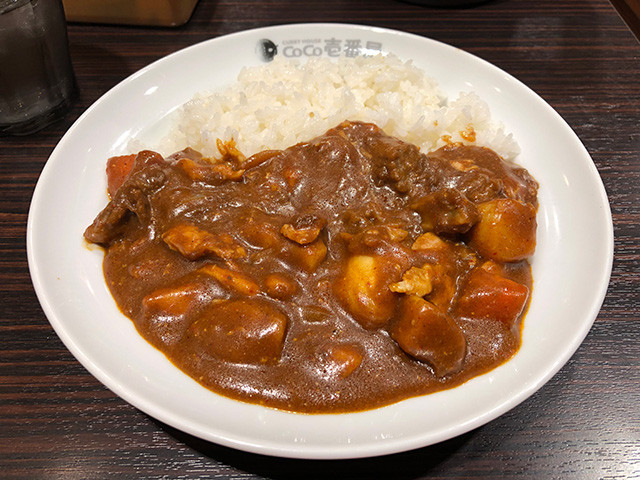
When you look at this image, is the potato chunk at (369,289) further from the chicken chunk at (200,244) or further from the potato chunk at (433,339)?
the chicken chunk at (200,244)

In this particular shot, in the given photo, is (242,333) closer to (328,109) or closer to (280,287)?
(280,287)

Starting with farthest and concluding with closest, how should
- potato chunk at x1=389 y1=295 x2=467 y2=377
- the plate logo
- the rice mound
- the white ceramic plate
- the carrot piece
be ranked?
the plate logo
the rice mound
the carrot piece
potato chunk at x1=389 y1=295 x2=467 y2=377
the white ceramic plate

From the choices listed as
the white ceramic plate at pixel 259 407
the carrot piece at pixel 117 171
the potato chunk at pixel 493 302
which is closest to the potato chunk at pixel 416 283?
the potato chunk at pixel 493 302

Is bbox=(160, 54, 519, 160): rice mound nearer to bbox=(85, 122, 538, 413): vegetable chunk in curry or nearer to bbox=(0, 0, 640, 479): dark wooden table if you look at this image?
bbox=(85, 122, 538, 413): vegetable chunk in curry

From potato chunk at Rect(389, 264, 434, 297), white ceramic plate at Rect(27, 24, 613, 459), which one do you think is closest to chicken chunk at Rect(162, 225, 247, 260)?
white ceramic plate at Rect(27, 24, 613, 459)

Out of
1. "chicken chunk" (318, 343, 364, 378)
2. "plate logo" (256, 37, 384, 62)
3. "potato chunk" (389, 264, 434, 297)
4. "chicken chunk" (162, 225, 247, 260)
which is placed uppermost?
"plate logo" (256, 37, 384, 62)

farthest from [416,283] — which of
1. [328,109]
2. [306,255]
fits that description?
[328,109]
